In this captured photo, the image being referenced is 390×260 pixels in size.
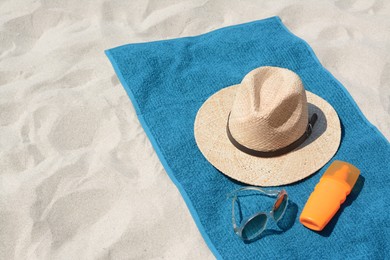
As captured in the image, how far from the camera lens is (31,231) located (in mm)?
1929

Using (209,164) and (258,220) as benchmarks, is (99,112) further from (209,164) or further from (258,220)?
(258,220)

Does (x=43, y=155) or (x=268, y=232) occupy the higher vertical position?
(x=43, y=155)

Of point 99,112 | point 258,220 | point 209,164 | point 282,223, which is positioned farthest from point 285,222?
point 99,112

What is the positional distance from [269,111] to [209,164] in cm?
36

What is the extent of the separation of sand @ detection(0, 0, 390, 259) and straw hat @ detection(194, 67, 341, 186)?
0.84 feet

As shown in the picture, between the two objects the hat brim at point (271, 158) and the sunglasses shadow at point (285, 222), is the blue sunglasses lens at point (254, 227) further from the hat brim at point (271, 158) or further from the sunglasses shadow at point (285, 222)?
the hat brim at point (271, 158)

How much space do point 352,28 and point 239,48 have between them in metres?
0.62

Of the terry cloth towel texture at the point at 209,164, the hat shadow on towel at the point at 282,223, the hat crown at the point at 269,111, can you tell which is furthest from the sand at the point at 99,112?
the hat crown at the point at 269,111

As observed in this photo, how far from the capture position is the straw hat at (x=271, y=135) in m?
1.91

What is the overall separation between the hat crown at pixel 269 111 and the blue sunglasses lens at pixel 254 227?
0.27 metres

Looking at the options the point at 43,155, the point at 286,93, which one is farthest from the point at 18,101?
the point at 286,93

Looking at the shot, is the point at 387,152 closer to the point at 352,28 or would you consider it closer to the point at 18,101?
the point at 352,28

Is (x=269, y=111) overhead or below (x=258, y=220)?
overhead

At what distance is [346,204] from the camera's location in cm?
195
